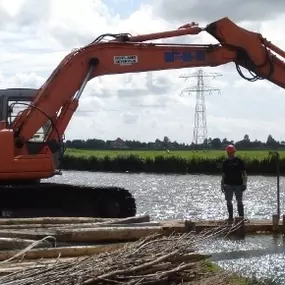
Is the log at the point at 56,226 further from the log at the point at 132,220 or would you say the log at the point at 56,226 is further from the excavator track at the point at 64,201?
the excavator track at the point at 64,201


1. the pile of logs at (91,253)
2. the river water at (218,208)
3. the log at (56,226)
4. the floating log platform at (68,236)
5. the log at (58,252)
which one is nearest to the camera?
the pile of logs at (91,253)

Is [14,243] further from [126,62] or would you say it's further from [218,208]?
[218,208]

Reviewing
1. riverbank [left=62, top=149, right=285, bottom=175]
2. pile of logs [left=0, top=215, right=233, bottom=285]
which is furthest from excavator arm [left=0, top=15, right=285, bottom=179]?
riverbank [left=62, top=149, right=285, bottom=175]

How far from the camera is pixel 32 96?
60.0ft

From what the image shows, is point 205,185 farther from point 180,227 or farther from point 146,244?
point 146,244

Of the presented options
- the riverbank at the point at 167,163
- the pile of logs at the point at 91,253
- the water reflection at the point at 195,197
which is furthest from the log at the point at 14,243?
the riverbank at the point at 167,163

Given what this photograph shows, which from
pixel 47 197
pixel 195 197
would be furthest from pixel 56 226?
pixel 195 197

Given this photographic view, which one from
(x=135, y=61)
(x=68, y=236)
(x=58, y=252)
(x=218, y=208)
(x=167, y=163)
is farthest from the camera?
(x=167, y=163)

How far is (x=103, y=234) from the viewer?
1204cm

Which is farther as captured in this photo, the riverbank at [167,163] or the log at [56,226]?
the riverbank at [167,163]

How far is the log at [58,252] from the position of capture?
33.3ft

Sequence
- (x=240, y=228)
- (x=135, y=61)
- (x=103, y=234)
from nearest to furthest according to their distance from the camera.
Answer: (x=103, y=234) → (x=240, y=228) → (x=135, y=61)

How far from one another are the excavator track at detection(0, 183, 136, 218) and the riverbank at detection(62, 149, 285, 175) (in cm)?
3420

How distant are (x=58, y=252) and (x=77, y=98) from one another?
24.6ft
